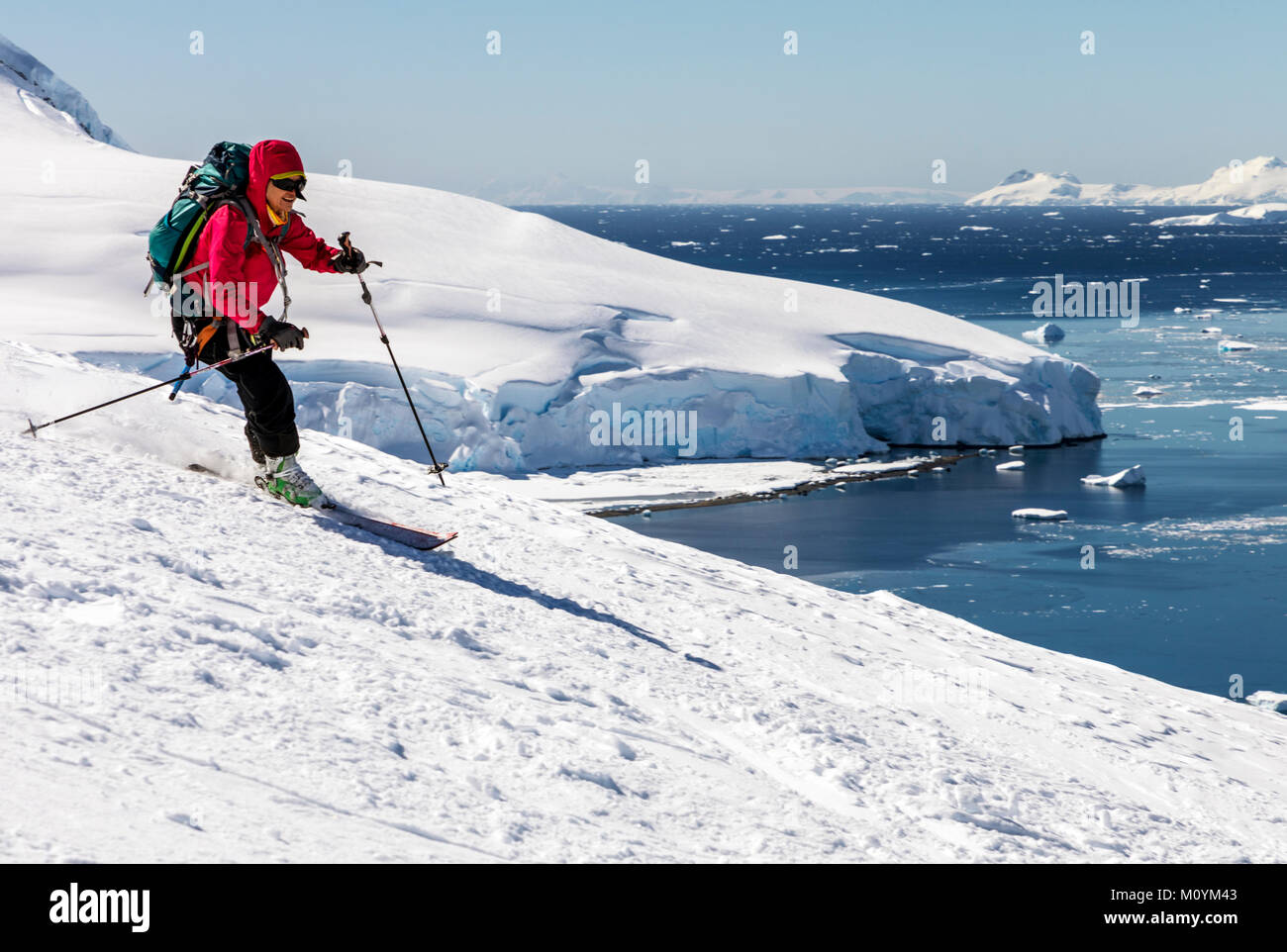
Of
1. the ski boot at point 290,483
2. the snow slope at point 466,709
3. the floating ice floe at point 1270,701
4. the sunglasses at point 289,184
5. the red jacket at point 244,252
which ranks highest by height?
the sunglasses at point 289,184

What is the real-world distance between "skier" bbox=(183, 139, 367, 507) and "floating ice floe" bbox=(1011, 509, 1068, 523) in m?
16.2

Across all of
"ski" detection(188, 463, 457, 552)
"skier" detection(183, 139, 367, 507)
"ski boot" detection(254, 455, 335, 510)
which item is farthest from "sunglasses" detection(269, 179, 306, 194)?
"ski" detection(188, 463, 457, 552)

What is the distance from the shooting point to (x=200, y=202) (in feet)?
15.2

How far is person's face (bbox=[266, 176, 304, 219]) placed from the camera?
4.70 metres

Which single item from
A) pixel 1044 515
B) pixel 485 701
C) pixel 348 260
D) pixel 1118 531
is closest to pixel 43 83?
pixel 1044 515

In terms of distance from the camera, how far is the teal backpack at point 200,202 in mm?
4637

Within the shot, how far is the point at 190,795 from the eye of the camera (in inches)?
99.0

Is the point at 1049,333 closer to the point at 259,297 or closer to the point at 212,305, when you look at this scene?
the point at 259,297

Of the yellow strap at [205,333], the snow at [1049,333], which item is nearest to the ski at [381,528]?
the yellow strap at [205,333]

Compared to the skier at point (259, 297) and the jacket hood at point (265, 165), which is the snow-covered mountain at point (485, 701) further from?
the jacket hood at point (265, 165)

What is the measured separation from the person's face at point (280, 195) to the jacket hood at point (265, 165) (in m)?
0.02

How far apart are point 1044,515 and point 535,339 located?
9.89 m
